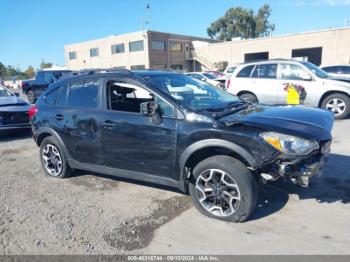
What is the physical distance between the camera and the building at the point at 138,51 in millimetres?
41844

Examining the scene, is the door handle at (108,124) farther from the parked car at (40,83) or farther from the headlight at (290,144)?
the parked car at (40,83)

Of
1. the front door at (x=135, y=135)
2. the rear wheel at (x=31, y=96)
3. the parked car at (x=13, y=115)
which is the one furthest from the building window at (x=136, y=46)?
the front door at (x=135, y=135)

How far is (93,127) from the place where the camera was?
4.40 meters

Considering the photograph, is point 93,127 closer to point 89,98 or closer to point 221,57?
point 89,98

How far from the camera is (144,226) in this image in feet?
11.6

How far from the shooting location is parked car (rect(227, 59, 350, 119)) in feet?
29.6

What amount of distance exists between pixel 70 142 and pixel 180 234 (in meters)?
2.44

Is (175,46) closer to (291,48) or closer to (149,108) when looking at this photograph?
(291,48)

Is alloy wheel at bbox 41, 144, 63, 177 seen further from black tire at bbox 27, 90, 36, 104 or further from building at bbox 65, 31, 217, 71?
building at bbox 65, 31, 217, 71

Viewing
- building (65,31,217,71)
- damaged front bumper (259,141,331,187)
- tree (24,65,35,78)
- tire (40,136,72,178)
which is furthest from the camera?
tree (24,65,35,78)

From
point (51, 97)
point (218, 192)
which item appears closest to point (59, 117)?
point (51, 97)

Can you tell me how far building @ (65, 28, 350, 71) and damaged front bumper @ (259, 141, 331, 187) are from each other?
95.1 ft

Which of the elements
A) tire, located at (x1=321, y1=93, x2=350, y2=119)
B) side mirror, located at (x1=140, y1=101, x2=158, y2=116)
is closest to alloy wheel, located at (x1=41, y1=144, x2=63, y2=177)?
side mirror, located at (x1=140, y1=101, x2=158, y2=116)

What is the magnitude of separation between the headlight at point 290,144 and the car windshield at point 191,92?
98 cm
